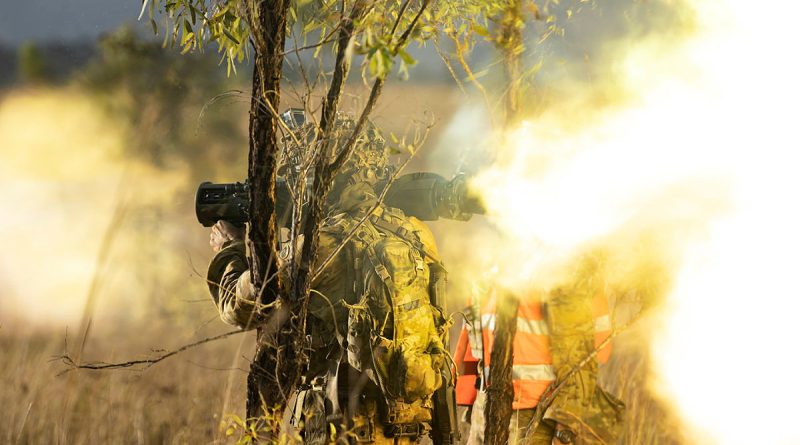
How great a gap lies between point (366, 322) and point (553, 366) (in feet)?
5.83

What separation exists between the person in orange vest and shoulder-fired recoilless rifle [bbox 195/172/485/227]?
1.00 meters

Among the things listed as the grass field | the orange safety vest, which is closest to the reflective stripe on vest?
the orange safety vest

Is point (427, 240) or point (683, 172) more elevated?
point (683, 172)

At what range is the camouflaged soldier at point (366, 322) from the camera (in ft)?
13.8

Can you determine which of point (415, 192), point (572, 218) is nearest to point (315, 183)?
point (415, 192)

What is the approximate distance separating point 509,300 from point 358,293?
2.68 ft

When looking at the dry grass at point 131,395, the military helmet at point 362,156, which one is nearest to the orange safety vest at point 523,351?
the military helmet at point 362,156

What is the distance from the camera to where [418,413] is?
14.6 ft

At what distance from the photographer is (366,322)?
13.8ft

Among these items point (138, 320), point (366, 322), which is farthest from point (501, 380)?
point (138, 320)

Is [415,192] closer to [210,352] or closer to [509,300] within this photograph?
[509,300]

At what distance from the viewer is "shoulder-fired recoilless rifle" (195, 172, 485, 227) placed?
446cm

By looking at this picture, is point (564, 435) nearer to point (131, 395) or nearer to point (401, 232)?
point (401, 232)

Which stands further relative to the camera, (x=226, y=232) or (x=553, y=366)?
(x=553, y=366)
